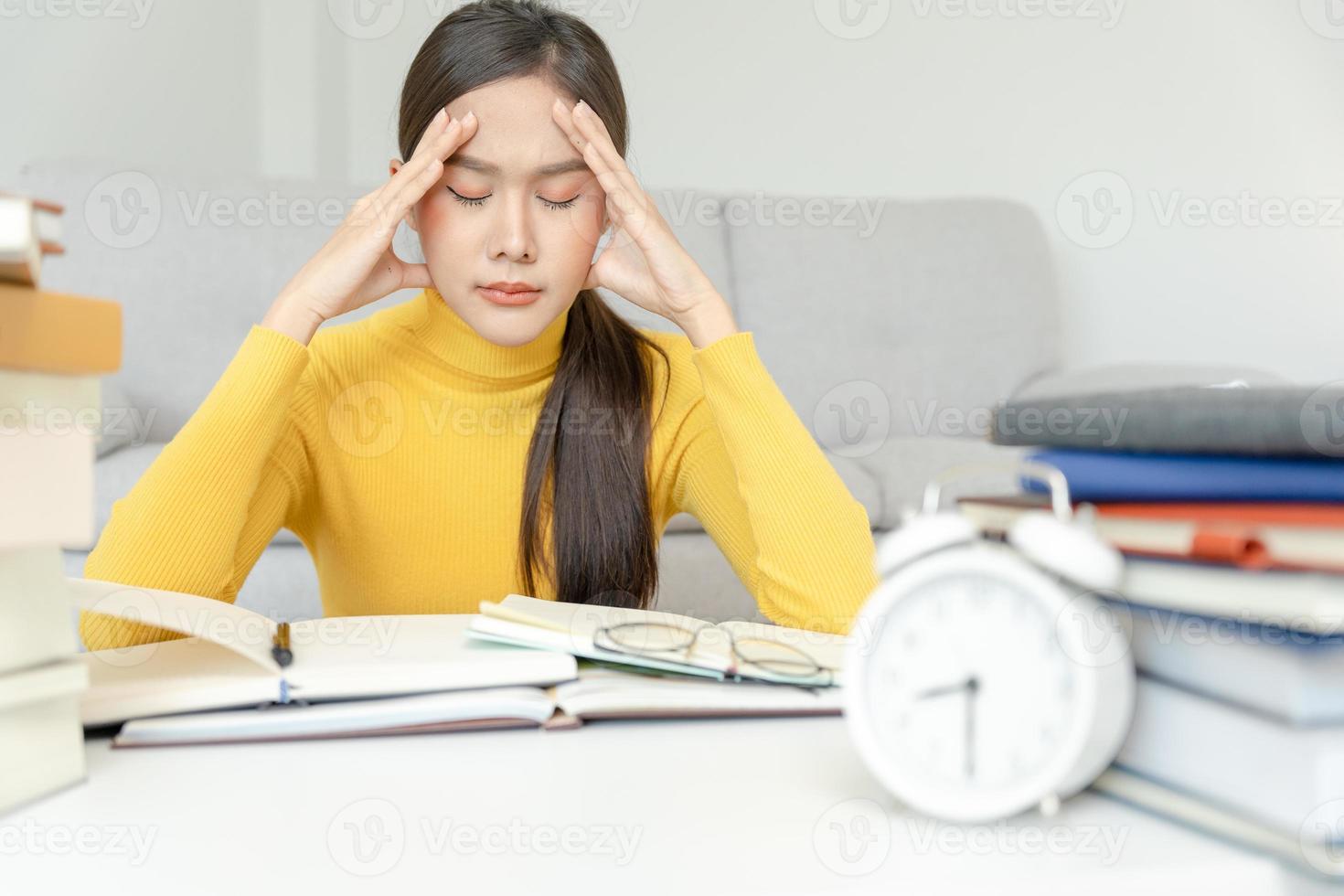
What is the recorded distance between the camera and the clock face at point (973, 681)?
453 millimetres

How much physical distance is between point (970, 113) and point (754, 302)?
109 centimetres

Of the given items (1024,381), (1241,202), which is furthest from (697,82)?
(1241,202)

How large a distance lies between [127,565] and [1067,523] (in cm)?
87

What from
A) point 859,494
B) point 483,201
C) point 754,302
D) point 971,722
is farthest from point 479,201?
point 754,302

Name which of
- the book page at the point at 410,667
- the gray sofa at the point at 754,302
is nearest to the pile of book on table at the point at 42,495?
the book page at the point at 410,667

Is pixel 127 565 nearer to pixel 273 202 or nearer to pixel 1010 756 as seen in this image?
pixel 1010 756

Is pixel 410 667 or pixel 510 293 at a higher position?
pixel 510 293

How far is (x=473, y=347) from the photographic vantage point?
4.49 feet

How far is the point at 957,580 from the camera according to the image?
0.47 m

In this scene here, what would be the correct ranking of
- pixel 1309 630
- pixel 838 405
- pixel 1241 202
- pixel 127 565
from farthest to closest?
pixel 1241 202
pixel 838 405
pixel 127 565
pixel 1309 630

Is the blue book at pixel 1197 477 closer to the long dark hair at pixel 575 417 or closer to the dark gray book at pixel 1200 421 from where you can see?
the dark gray book at pixel 1200 421

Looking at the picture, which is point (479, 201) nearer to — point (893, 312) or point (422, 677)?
point (422, 677)

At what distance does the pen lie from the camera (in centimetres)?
64

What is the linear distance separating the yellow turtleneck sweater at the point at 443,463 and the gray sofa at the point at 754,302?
2.23 ft
